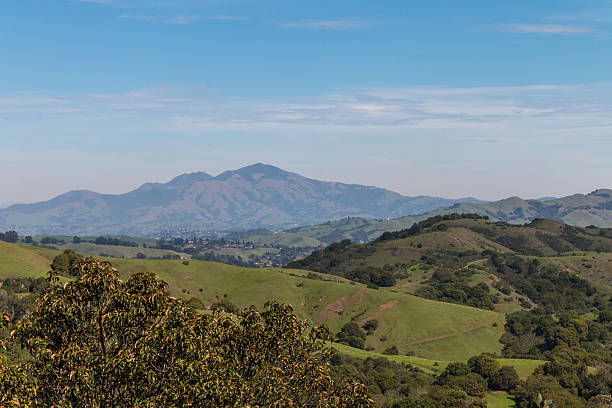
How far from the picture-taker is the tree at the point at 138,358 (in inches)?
829

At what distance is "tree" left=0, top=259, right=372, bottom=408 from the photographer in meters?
21.0

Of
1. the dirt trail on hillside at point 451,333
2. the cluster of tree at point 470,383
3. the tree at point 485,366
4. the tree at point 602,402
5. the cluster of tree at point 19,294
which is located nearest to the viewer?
the tree at point 602,402

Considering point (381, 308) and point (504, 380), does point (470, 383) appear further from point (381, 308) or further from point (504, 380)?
point (381, 308)

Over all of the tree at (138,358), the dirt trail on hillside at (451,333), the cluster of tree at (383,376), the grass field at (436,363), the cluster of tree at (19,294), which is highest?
the tree at (138,358)

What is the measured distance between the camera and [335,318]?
19375 centimetres

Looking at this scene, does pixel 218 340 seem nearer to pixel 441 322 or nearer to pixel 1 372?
pixel 1 372

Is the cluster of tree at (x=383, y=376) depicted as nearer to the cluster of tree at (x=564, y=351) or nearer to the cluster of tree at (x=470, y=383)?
the cluster of tree at (x=470, y=383)

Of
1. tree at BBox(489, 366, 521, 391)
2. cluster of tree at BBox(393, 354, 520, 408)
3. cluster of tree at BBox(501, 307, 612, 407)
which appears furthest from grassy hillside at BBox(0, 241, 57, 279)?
cluster of tree at BBox(501, 307, 612, 407)

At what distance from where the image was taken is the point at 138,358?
21000 millimetres

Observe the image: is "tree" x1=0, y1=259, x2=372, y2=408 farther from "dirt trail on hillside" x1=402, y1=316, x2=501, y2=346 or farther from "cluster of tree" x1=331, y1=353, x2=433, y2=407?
"dirt trail on hillside" x1=402, y1=316, x2=501, y2=346

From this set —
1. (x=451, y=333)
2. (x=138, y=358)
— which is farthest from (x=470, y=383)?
(x=138, y=358)

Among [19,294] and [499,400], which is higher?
[19,294]

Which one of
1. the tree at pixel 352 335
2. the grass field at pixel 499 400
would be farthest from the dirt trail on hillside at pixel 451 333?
the grass field at pixel 499 400

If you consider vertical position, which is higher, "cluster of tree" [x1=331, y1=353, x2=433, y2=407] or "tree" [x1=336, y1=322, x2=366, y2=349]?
"cluster of tree" [x1=331, y1=353, x2=433, y2=407]
